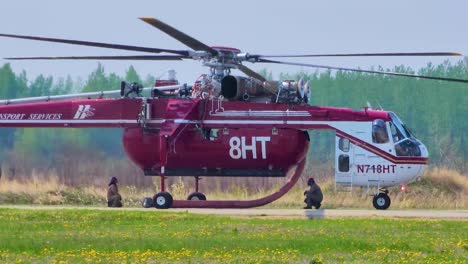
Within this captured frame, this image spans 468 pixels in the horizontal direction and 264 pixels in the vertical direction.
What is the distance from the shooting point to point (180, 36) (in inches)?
1316

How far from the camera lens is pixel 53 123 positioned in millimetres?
39000

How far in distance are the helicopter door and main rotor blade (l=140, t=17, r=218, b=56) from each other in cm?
455

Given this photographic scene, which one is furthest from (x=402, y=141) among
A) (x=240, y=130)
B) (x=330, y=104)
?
(x=330, y=104)

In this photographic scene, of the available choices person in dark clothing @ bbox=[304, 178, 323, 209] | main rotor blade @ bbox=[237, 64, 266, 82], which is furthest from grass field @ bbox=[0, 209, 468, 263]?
person in dark clothing @ bbox=[304, 178, 323, 209]

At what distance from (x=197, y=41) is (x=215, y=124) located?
153 inches

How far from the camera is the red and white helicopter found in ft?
122

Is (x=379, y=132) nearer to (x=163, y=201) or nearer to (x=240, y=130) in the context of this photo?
(x=240, y=130)

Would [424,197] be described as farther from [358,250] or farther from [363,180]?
[358,250]

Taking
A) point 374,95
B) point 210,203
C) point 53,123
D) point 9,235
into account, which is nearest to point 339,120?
point 210,203

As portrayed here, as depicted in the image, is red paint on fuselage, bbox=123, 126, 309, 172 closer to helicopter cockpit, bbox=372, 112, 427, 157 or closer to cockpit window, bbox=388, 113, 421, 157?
helicopter cockpit, bbox=372, 112, 427, 157

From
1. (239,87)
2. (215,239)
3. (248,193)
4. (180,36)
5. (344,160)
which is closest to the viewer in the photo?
(215,239)

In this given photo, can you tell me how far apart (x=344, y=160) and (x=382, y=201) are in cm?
155

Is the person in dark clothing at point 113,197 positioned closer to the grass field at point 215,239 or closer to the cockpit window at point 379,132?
the grass field at point 215,239

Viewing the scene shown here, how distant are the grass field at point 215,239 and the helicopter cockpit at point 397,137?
6.55 metres
